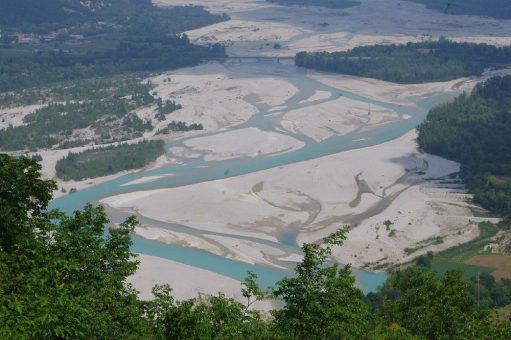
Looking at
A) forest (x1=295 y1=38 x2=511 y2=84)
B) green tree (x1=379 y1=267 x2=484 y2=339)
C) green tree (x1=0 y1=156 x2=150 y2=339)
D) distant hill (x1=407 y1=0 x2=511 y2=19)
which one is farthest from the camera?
distant hill (x1=407 y1=0 x2=511 y2=19)

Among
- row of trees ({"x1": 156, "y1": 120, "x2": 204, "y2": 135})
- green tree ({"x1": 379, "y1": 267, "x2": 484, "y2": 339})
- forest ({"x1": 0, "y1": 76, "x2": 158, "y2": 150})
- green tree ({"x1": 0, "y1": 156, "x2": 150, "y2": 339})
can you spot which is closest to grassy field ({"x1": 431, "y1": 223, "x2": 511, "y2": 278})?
green tree ({"x1": 379, "y1": 267, "x2": 484, "y2": 339})

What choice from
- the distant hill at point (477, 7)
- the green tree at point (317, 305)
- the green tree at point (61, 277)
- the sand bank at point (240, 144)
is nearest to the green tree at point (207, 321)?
the green tree at point (61, 277)

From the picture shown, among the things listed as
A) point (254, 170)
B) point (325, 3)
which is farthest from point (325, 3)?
Result: point (254, 170)

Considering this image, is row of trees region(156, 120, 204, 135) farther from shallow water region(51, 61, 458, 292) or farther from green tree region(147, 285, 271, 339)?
green tree region(147, 285, 271, 339)

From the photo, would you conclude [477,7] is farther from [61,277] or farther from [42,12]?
[61,277]

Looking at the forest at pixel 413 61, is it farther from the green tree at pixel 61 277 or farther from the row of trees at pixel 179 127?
the green tree at pixel 61 277

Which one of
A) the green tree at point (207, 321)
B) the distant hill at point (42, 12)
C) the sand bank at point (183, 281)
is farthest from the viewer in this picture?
the distant hill at point (42, 12)

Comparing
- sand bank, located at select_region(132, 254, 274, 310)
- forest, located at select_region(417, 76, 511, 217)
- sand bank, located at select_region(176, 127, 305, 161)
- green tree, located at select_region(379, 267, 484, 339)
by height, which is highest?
green tree, located at select_region(379, 267, 484, 339)

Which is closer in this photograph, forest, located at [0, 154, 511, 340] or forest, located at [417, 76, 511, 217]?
forest, located at [0, 154, 511, 340]

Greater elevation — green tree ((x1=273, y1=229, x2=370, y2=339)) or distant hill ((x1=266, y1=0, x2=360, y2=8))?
green tree ((x1=273, y1=229, x2=370, y2=339))
